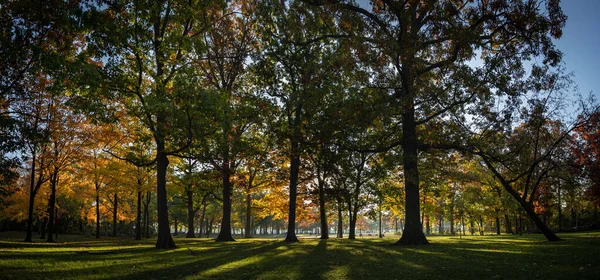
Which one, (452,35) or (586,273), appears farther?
(452,35)

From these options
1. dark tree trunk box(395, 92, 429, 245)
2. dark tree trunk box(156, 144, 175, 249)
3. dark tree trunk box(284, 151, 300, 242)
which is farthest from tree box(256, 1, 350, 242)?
dark tree trunk box(284, 151, 300, 242)

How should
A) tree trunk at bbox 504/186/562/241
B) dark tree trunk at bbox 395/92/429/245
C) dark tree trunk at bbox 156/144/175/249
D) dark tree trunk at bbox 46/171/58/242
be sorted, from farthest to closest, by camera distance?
dark tree trunk at bbox 46/171/58/242
tree trunk at bbox 504/186/562/241
dark tree trunk at bbox 395/92/429/245
dark tree trunk at bbox 156/144/175/249

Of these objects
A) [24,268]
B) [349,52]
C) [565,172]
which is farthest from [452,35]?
[24,268]

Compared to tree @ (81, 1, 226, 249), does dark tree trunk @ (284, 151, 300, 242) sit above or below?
below

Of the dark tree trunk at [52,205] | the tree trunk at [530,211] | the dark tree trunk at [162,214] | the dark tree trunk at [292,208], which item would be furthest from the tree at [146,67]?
the tree trunk at [530,211]

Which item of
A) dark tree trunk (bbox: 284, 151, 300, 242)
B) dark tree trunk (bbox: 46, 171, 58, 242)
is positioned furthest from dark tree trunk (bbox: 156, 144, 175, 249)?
dark tree trunk (bbox: 46, 171, 58, 242)

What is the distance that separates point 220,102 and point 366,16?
27.1ft

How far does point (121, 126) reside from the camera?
2711 centimetres

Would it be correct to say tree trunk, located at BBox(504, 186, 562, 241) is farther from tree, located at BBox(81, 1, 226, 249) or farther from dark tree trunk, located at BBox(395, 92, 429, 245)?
tree, located at BBox(81, 1, 226, 249)

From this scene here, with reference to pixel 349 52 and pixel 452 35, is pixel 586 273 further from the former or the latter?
pixel 349 52

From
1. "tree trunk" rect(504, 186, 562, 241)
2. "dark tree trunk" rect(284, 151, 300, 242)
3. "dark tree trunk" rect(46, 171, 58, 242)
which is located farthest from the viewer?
"dark tree trunk" rect(284, 151, 300, 242)

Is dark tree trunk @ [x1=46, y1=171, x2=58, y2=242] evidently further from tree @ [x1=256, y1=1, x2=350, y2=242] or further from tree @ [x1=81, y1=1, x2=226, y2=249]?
tree @ [x1=256, y1=1, x2=350, y2=242]

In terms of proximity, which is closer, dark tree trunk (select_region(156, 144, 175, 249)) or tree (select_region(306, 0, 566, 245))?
tree (select_region(306, 0, 566, 245))

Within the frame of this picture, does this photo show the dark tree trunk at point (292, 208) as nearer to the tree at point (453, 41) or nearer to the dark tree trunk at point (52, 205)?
the tree at point (453, 41)
